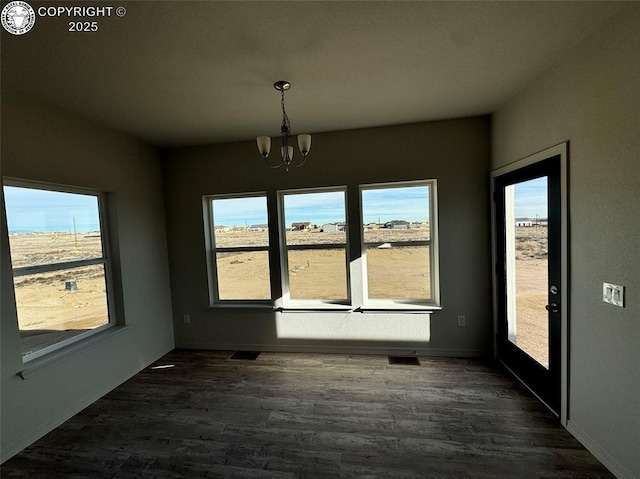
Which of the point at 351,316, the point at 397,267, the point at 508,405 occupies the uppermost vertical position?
the point at 397,267

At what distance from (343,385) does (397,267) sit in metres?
1.42

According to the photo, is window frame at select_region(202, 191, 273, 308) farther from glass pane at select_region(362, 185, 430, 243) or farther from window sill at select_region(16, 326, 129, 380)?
glass pane at select_region(362, 185, 430, 243)

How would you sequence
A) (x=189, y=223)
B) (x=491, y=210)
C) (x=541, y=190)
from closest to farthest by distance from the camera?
(x=541, y=190) → (x=491, y=210) → (x=189, y=223)

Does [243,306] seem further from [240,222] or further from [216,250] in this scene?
[240,222]

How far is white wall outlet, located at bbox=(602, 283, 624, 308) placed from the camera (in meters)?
1.61

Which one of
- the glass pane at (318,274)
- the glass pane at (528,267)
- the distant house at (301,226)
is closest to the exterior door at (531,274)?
the glass pane at (528,267)

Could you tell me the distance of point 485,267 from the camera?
10.2 feet

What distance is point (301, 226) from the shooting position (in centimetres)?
355

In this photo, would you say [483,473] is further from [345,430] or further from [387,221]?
[387,221]

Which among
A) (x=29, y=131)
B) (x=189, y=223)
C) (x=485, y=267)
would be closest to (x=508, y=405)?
(x=485, y=267)

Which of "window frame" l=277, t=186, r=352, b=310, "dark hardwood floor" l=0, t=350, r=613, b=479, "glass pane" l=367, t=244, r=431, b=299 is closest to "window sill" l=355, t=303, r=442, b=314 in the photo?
"glass pane" l=367, t=244, r=431, b=299

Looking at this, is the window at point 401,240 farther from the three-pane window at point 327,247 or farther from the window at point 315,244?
the window at point 315,244

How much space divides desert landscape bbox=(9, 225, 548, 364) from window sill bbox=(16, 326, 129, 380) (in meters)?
0.11

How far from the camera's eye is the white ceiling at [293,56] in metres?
1.49
